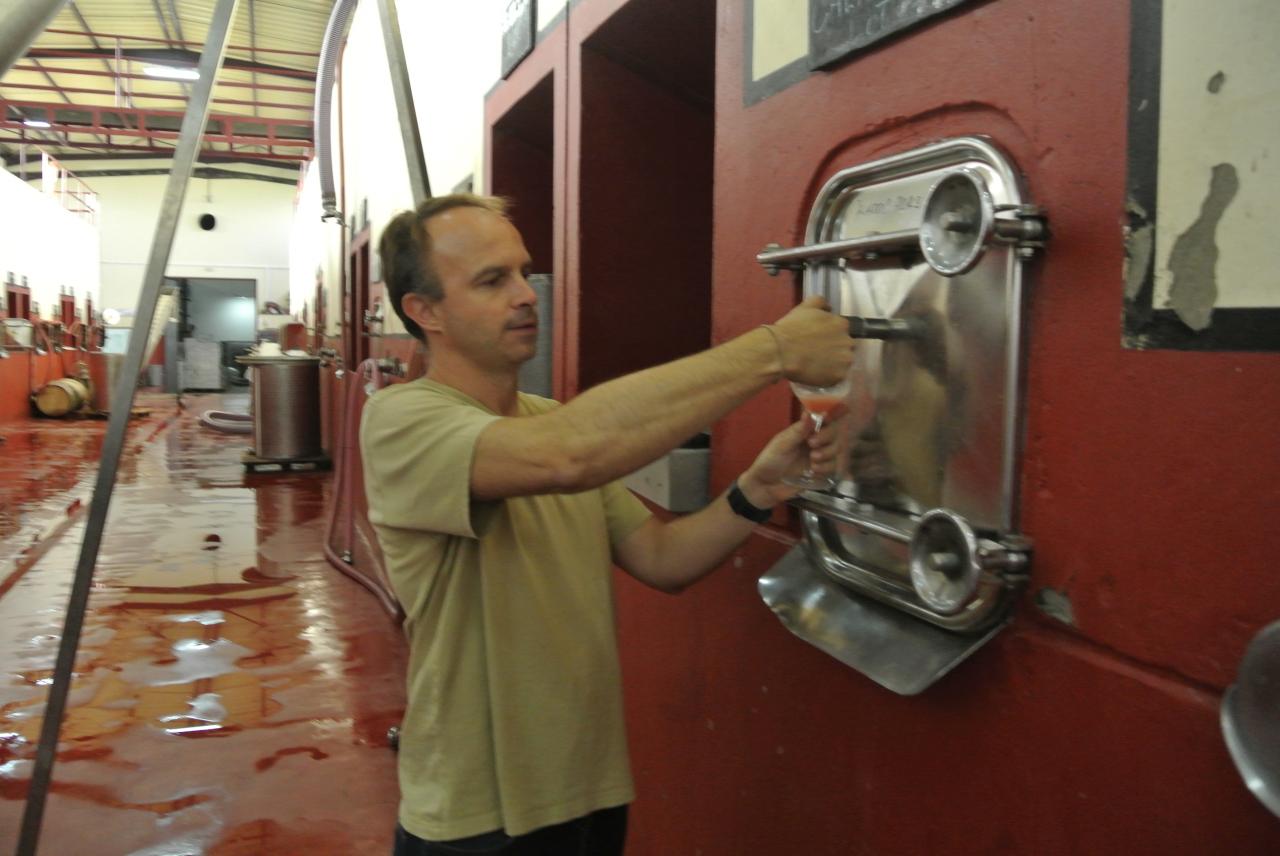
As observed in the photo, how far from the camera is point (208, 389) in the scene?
22906 millimetres

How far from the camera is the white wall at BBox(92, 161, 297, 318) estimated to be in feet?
70.9

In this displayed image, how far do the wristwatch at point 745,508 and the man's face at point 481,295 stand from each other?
1.31ft

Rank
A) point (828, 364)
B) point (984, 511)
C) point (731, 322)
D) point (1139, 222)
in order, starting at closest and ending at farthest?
point (1139, 222), point (984, 511), point (828, 364), point (731, 322)

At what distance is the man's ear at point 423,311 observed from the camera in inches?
Answer: 61.1

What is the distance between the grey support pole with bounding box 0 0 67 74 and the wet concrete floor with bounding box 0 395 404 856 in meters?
2.02

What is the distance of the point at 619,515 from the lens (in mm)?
1678

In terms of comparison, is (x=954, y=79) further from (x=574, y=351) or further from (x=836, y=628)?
(x=574, y=351)

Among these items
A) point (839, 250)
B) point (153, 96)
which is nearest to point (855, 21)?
point (839, 250)

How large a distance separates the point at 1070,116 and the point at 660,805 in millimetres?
1631

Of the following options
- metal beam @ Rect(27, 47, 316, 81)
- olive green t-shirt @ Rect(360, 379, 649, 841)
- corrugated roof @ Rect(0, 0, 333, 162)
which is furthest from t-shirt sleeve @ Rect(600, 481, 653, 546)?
metal beam @ Rect(27, 47, 316, 81)

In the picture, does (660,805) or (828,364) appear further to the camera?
(660,805)

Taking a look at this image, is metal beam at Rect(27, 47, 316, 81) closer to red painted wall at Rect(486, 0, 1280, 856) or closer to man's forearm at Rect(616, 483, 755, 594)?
man's forearm at Rect(616, 483, 755, 594)

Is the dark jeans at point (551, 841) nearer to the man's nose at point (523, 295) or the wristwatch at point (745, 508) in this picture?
the wristwatch at point (745, 508)

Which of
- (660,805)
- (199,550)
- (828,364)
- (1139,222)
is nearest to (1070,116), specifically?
(1139,222)
